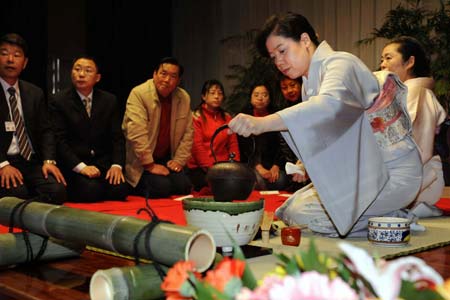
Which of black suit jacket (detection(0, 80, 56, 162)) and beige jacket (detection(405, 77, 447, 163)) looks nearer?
beige jacket (detection(405, 77, 447, 163))

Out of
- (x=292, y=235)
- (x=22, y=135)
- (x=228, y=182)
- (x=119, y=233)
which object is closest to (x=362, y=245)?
(x=292, y=235)

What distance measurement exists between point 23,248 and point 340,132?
1.16 m

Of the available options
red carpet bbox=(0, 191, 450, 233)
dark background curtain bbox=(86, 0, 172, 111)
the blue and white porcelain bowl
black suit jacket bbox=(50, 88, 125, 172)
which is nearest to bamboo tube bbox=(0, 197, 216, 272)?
the blue and white porcelain bowl

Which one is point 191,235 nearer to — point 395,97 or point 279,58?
point 279,58

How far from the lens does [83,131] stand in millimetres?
4332

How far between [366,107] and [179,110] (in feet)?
8.83

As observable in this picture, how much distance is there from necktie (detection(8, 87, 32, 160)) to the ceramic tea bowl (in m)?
2.36

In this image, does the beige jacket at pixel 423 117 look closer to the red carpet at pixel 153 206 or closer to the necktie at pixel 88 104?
the red carpet at pixel 153 206

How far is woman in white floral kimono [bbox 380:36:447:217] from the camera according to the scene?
3080 millimetres

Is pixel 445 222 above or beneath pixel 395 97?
beneath

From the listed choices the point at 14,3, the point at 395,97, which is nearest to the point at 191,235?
the point at 395,97

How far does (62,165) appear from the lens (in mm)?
4312

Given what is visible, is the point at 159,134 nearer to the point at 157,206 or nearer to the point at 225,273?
the point at 157,206

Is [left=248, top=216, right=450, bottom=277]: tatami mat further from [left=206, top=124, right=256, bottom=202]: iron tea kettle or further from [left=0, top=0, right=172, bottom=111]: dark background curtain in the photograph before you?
[left=0, top=0, right=172, bottom=111]: dark background curtain
